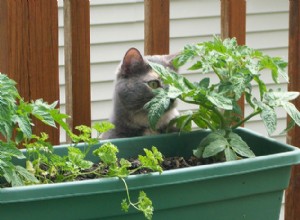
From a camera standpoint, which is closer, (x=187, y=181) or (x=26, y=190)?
(x=26, y=190)

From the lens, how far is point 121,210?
1548 millimetres

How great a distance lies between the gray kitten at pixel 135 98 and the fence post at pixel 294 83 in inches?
17.3

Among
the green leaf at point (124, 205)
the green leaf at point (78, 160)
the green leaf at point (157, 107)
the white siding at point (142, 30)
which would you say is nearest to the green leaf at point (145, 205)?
the green leaf at point (124, 205)

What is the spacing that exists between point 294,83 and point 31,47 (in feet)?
3.14

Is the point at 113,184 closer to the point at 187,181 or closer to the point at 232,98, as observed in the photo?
the point at 187,181

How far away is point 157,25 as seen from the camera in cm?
229

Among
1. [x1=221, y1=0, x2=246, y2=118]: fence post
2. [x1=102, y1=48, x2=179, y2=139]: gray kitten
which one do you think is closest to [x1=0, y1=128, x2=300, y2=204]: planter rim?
[x1=221, y1=0, x2=246, y2=118]: fence post

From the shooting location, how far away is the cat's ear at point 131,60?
98.2 inches

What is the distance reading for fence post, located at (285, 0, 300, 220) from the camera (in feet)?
8.04

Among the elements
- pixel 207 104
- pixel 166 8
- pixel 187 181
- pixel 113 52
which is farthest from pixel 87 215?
pixel 113 52

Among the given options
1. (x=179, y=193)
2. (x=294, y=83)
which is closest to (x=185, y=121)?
(x=179, y=193)

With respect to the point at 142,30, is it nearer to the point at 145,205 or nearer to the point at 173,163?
the point at 173,163

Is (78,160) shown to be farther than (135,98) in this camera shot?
No

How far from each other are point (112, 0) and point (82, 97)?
7.54 feet
